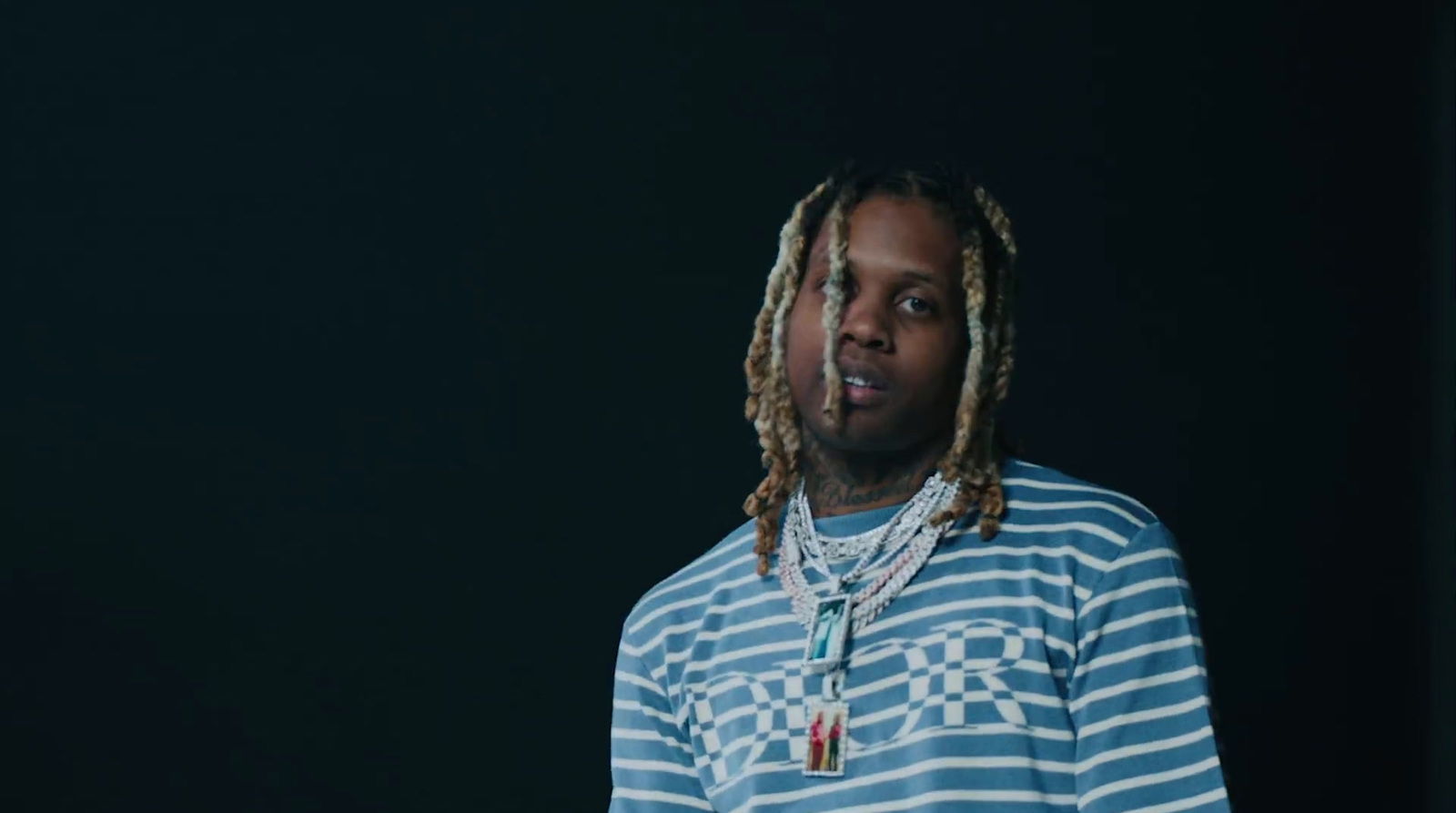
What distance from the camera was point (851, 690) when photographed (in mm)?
1867

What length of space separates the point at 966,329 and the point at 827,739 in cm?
41

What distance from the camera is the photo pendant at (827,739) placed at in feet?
6.07

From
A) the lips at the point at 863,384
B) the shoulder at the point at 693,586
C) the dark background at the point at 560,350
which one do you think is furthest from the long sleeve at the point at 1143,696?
the dark background at the point at 560,350

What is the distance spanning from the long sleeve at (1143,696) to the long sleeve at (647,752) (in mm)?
421

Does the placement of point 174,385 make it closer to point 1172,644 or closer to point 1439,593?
point 1172,644

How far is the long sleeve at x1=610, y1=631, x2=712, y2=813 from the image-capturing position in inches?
78.7

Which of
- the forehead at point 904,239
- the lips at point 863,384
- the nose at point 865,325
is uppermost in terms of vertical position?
the forehead at point 904,239

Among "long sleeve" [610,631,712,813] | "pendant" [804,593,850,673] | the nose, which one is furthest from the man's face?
"long sleeve" [610,631,712,813]

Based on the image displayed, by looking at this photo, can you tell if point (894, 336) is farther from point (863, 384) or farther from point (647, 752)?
point (647, 752)

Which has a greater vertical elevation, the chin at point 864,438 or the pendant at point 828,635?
the chin at point 864,438

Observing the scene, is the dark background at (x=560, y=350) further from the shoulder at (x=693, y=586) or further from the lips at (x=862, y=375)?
the lips at (x=862, y=375)

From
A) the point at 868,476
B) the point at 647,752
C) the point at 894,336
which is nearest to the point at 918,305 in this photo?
the point at 894,336

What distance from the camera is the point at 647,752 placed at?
203 cm

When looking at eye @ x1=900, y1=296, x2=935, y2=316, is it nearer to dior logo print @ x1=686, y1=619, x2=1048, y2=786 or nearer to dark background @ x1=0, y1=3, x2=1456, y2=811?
dior logo print @ x1=686, y1=619, x2=1048, y2=786
